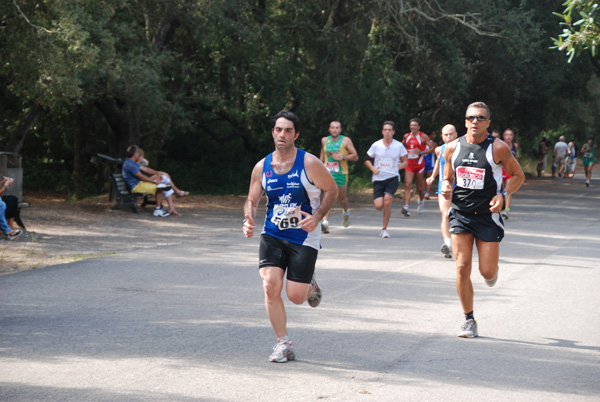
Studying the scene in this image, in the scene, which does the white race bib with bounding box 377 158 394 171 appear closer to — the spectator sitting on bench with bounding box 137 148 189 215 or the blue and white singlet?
the spectator sitting on bench with bounding box 137 148 189 215

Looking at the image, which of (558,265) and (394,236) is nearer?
(558,265)

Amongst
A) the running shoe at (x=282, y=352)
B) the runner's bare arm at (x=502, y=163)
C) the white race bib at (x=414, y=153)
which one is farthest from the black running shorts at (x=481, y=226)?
the white race bib at (x=414, y=153)

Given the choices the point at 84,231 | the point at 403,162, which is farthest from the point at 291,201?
the point at 84,231

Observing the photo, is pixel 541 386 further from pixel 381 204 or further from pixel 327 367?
pixel 381 204

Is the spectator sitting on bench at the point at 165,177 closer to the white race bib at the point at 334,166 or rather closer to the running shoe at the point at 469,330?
the white race bib at the point at 334,166

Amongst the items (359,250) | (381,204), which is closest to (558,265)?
(359,250)

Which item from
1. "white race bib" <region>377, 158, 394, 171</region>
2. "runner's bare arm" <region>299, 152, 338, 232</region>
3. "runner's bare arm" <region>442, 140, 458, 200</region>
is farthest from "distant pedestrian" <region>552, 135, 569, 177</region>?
"runner's bare arm" <region>299, 152, 338, 232</region>

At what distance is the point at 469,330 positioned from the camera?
6.68 meters

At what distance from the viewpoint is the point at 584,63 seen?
30.6 m

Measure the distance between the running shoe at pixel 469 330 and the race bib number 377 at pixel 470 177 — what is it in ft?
3.64

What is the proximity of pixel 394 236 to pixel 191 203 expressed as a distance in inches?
300

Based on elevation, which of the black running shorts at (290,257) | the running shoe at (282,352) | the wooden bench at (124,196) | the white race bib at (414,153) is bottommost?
the running shoe at (282,352)

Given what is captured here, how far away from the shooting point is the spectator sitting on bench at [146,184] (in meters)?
16.8

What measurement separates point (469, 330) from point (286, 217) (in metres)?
1.94
